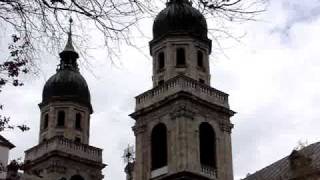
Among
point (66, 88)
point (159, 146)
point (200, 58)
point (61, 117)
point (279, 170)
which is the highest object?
point (66, 88)

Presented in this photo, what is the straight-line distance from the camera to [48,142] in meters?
46.7

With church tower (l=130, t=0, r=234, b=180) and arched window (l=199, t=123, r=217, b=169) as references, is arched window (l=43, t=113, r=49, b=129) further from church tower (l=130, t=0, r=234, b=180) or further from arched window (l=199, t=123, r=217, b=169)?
arched window (l=199, t=123, r=217, b=169)

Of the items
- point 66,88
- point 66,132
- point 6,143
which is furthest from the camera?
point 66,88

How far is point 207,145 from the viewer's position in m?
39.4

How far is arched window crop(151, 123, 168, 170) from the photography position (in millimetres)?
38844

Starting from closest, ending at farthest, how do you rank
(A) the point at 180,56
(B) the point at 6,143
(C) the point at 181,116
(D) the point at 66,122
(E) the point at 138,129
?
(B) the point at 6,143, (C) the point at 181,116, (E) the point at 138,129, (A) the point at 180,56, (D) the point at 66,122

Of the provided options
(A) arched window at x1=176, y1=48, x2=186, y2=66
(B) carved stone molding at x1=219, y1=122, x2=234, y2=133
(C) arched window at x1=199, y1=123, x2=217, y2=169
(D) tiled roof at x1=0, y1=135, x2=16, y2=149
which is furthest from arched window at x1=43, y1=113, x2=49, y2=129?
(D) tiled roof at x1=0, y1=135, x2=16, y2=149

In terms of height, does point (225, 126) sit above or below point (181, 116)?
above

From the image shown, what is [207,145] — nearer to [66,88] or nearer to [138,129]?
[138,129]

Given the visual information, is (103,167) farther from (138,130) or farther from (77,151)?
(138,130)

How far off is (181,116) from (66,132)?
12578 millimetres

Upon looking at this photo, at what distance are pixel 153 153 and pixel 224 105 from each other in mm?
5009

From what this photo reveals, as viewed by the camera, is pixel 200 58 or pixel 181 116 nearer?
pixel 181 116

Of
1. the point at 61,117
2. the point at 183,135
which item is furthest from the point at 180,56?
the point at 61,117
